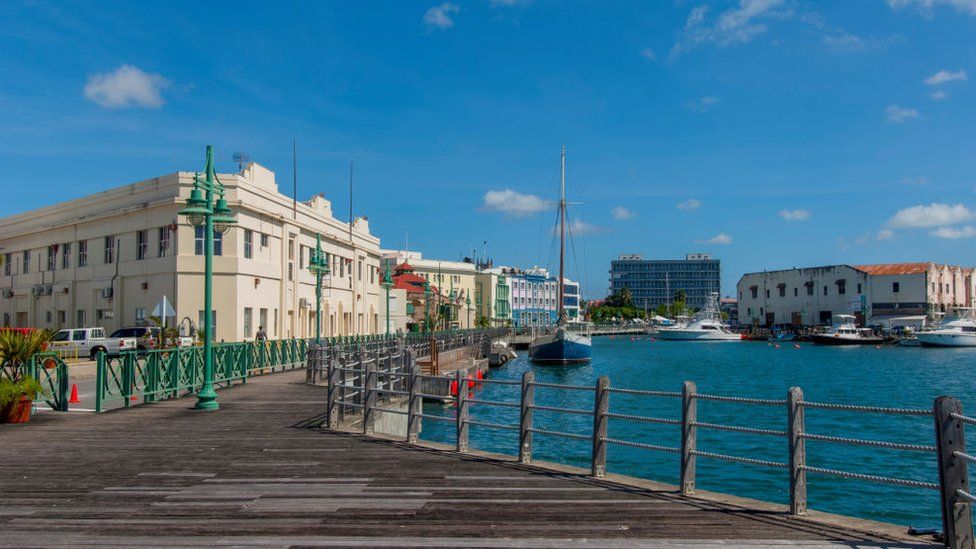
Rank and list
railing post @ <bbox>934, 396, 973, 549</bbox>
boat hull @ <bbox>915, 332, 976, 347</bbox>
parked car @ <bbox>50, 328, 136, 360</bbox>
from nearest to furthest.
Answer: railing post @ <bbox>934, 396, 973, 549</bbox> → parked car @ <bbox>50, 328, 136, 360</bbox> → boat hull @ <bbox>915, 332, 976, 347</bbox>

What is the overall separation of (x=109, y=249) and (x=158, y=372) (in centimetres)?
2724

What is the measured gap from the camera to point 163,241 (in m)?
41.2

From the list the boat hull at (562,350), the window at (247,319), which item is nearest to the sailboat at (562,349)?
the boat hull at (562,350)

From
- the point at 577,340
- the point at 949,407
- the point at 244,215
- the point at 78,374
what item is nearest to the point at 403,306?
the point at 577,340

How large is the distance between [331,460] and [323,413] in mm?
6334

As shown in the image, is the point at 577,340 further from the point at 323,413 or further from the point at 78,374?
the point at 323,413

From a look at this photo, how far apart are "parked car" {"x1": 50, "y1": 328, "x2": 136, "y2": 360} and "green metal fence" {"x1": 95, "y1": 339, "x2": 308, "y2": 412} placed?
13722 millimetres

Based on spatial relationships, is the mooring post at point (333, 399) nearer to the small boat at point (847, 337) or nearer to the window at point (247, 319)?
the window at point (247, 319)

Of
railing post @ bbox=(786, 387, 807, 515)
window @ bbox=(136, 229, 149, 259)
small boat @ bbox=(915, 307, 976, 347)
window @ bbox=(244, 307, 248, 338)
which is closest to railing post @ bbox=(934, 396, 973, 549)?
railing post @ bbox=(786, 387, 807, 515)

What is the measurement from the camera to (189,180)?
40062 mm

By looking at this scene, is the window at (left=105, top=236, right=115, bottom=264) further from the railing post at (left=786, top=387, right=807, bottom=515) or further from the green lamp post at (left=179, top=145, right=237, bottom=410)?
the railing post at (left=786, top=387, right=807, bottom=515)

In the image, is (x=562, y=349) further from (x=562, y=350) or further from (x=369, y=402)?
(x=369, y=402)

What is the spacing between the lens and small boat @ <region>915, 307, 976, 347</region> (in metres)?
103

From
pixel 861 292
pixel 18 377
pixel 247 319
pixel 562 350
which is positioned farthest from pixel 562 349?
pixel 861 292
